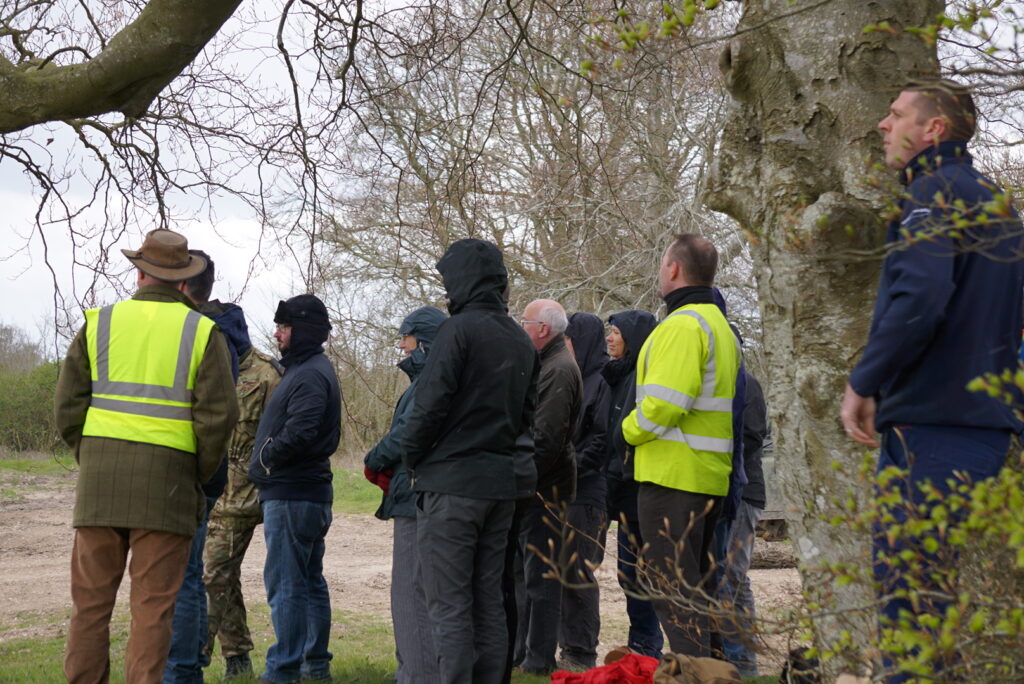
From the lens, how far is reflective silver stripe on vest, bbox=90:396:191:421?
15.6 feet

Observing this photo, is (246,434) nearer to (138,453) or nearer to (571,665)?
(138,453)

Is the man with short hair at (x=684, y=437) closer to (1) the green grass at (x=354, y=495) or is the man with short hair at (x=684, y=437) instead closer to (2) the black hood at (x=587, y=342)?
(2) the black hood at (x=587, y=342)

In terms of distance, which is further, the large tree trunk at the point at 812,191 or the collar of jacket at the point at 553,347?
the collar of jacket at the point at 553,347

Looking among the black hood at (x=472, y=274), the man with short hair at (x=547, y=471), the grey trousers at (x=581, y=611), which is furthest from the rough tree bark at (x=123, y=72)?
the grey trousers at (x=581, y=611)

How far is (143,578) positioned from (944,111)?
11.9ft

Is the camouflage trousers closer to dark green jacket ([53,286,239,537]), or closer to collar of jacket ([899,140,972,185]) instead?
dark green jacket ([53,286,239,537])

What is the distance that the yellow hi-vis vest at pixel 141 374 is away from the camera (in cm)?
475

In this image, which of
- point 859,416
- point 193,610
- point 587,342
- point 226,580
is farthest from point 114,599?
point 587,342

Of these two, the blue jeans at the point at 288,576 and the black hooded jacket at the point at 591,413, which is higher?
the black hooded jacket at the point at 591,413

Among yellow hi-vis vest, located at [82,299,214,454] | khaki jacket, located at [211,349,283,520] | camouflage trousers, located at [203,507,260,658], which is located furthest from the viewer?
khaki jacket, located at [211,349,283,520]

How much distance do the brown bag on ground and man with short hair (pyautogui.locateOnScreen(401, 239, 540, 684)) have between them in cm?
94

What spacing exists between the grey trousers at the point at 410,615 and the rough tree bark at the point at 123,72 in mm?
2640

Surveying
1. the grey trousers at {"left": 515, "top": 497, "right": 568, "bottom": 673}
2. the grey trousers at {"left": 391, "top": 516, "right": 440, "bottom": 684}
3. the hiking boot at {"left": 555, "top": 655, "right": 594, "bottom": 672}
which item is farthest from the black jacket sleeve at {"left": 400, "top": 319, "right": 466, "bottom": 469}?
the hiking boot at {"left": 555, "top": 655, "right": 594, "bottom": 672}

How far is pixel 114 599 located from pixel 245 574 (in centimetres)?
684
